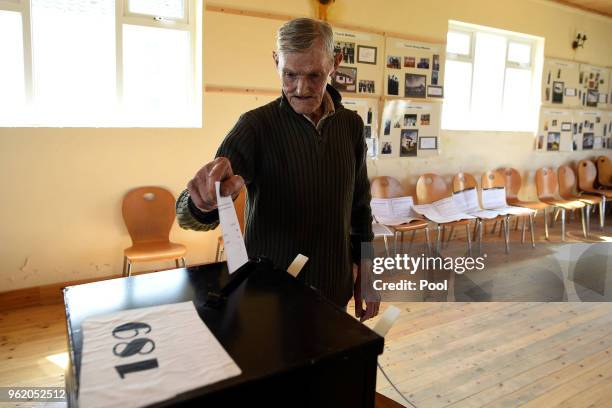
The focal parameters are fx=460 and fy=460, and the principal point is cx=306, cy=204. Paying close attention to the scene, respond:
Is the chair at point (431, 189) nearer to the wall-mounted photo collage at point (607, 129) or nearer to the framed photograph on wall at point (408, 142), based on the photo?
the framed photograph on wall at point (408, 142)

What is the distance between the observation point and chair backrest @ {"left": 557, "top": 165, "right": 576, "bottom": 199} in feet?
20.4

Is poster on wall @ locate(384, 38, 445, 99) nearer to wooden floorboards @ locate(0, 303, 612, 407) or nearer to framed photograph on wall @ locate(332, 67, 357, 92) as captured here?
framed photograph on wall @ locate(332, 67, 357, 92)

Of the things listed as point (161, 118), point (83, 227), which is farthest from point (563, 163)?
point (83, 227)

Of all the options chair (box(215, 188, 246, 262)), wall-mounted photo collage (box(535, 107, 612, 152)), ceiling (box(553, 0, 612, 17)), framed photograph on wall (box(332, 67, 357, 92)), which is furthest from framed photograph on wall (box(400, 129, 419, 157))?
ceiling (box(553, 0, 612, 17))

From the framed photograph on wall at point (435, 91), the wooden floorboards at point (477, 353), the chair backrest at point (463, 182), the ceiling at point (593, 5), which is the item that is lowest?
the wooden floorboards at point (477, 353)

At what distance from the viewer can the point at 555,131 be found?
6.42 meters

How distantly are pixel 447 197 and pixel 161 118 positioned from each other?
3.11 m

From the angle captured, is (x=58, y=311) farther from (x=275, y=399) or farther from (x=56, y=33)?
(x=275, y=399)

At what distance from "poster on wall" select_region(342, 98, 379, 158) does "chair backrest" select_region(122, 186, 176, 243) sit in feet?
6.52

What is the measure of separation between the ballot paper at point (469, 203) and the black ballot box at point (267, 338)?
4.40 metres

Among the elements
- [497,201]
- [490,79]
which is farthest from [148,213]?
[490,79]

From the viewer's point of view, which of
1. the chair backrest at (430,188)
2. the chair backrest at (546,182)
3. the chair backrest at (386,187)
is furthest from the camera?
the chair backrest at (546,182)

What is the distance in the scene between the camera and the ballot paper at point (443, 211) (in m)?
4.60

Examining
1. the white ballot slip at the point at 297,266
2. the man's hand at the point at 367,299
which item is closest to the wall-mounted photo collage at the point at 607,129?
the man's hand at the point at 367,299
